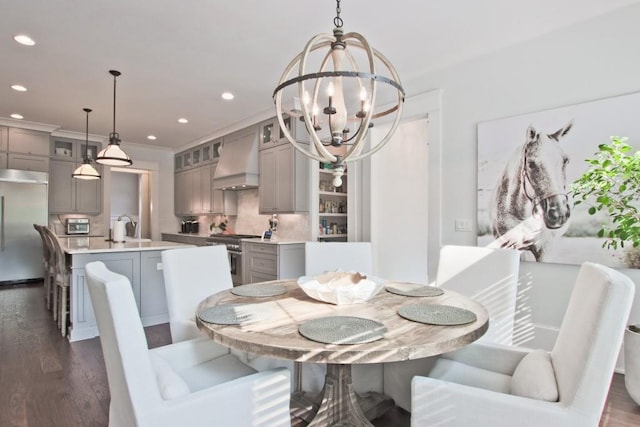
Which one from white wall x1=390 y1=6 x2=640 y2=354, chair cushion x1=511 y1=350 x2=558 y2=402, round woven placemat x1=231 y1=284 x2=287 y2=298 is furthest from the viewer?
white wall x1=390 y1=6 x2=640 y2=354

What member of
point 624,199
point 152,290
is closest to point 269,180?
point 152,290

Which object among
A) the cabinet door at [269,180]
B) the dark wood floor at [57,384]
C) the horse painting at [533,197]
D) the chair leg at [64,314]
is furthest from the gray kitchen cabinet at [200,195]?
the horse painting at [533,197]

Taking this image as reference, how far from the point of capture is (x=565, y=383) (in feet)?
3.61

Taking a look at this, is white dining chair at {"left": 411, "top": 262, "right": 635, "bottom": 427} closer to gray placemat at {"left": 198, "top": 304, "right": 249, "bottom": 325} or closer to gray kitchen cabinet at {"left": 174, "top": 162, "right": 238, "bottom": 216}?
gray placemat at {"left": 198, "top": 304, "right": 249, "bottom": 325}

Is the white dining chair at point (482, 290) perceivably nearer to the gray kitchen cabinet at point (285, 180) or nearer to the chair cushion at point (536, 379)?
the chair cushion at point (536, 379)

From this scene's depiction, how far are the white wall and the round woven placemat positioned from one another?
2071 mm

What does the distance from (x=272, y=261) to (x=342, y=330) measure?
3.26m

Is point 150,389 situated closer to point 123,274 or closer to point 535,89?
point 123,274

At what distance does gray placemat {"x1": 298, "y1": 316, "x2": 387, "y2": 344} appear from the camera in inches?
45.8

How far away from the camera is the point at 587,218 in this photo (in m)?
2.61

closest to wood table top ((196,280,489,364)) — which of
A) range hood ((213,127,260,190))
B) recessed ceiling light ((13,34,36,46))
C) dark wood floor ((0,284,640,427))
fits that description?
dark wood floor ((0,284,640,427))

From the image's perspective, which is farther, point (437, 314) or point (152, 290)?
point (152, 290)

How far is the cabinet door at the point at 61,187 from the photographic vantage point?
6285 millimetres

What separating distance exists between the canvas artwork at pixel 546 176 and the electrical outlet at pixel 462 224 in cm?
12
